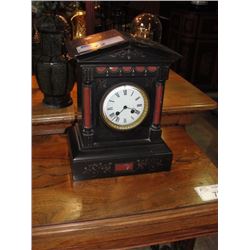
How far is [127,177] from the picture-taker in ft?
2.77

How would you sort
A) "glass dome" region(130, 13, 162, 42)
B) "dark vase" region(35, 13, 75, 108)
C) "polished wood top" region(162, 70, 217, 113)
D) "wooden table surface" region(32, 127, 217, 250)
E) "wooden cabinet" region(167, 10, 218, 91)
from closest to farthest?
"wooden table surface" region(32, 127, 217, 250), "dark vase" region(35, 13, 75, 108), "polished wood top" region(162, 70, 217, 113), "glass dome" region(130, 13, 162, 42), "wooden cabinet" region(167, 10, 218, 91)

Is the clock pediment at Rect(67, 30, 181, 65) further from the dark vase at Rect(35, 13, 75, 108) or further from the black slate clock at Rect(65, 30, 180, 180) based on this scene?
the dark vase at Rect(35, 13, 75, 108)

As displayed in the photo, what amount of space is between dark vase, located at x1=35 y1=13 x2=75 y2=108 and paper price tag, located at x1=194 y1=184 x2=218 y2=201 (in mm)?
536

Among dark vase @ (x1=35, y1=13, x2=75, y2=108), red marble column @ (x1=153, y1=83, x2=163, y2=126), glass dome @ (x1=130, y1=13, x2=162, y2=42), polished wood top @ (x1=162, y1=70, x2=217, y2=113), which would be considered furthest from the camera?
glass dome @ (x1=130, y1=13, x2=162, y2=42)

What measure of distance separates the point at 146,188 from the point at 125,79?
1.00 feet

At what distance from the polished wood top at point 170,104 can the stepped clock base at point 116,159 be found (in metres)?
0.16

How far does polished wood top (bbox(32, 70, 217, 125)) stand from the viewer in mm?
993

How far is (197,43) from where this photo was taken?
3.22 m

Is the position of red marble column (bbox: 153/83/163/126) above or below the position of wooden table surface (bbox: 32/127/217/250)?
above

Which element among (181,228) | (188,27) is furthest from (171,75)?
(188,27)

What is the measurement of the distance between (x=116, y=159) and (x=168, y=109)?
1.22 ft

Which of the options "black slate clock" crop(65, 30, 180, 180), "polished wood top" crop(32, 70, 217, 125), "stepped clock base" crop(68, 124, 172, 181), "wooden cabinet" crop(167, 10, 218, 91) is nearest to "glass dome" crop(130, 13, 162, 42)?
"polished wood top" crop(32, 70, 217, 125)

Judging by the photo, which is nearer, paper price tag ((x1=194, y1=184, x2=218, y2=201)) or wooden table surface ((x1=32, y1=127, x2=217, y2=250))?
wooden table surface ((x1=32, y1=127, x2=217, y2=250))

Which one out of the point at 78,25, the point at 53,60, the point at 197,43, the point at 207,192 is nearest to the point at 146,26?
the point at 78,25
